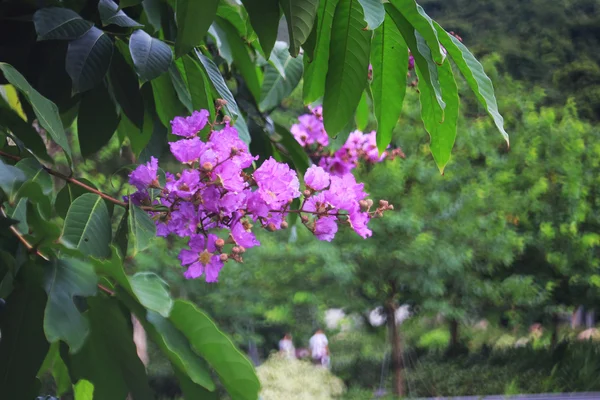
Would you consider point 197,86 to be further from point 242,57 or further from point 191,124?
point 242,57

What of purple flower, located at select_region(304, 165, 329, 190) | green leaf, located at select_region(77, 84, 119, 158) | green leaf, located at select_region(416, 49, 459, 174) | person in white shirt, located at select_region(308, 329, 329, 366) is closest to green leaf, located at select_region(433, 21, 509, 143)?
green leaf, located at select_region(416, 49, 459, 174)

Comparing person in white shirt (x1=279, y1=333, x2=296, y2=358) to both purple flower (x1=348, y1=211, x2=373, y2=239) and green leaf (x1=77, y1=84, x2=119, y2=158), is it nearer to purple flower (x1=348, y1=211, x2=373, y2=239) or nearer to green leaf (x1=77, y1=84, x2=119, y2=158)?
green leaf (x1=77, y1=84, x2=119, y2=158)

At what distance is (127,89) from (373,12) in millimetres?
505

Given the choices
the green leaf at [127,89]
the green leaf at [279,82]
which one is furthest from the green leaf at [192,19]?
the green leaf at [279,82]

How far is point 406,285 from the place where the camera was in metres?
9.56

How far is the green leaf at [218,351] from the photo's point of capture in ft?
2.23

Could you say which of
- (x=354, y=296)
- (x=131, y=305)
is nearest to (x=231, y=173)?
(x=131, y=305)

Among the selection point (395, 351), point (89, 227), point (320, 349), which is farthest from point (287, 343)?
point (89, 227)

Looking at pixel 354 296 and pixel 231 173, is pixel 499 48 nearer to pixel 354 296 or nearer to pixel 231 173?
pixel 354 296

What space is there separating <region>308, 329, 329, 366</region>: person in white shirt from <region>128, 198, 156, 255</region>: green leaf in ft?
33.3

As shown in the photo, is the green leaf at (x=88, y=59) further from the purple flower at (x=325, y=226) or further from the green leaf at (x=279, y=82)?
the green leaf at (x=279, y=82)

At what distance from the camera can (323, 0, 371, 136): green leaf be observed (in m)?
0.94

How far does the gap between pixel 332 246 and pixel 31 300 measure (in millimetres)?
7961

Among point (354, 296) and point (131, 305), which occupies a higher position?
point (131, 305)
